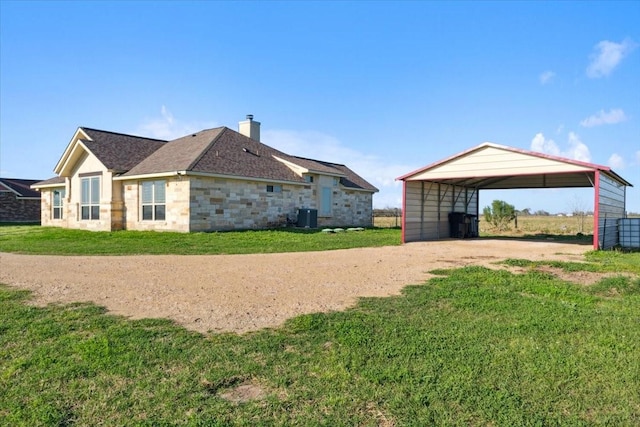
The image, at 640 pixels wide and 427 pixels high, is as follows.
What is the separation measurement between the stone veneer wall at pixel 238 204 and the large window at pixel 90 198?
699 centimetres

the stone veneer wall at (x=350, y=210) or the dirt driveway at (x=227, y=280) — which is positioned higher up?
the stone veneer wall at (x=350, y=210)

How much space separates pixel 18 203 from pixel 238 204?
2859 cm

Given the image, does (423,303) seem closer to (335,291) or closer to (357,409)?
(335,291)

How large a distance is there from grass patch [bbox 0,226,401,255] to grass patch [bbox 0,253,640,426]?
8623 millimetres

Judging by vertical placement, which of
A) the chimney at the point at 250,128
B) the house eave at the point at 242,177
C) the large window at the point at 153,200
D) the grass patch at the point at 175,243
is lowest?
the grass patch at the point at 175,243

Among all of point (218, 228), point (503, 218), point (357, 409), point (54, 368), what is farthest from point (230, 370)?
point (503, 218)

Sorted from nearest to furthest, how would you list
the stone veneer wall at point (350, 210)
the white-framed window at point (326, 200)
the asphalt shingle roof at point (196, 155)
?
1. the asphalt shingle roof at point (196, 155)
2. the white-framed window at point (326, 200)
3. the stone veneer wall at point (350, 210)

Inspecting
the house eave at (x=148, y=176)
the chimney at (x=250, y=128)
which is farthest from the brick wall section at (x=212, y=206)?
the chimney at (x=250, y=128)

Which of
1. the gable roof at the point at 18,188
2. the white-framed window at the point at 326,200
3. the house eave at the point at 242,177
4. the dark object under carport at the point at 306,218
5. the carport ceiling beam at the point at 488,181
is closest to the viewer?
the house eave at the point at 242,177

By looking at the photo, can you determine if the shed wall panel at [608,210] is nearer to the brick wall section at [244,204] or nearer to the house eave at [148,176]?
the brick wall section at [244,204]

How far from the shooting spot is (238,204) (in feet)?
72.1

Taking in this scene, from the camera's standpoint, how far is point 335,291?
7902 mm

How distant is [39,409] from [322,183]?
24.1 meters

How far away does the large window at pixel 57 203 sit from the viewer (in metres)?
29.0
